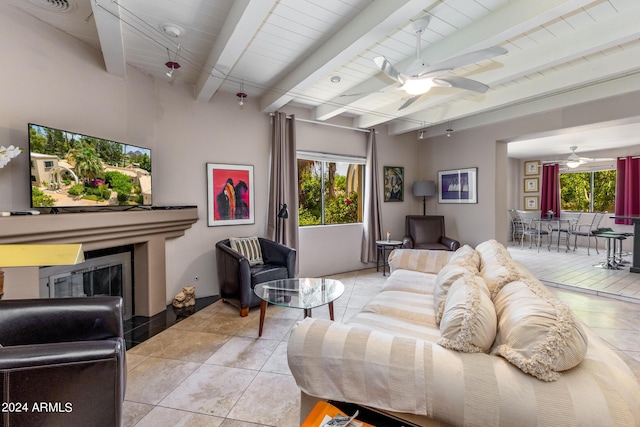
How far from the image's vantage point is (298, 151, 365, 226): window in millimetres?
4887

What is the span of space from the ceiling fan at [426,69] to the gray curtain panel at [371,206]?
2491 millimetres

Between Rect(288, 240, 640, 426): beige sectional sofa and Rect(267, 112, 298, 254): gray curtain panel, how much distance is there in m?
2.92

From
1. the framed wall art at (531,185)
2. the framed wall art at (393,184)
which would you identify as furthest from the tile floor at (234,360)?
the framed wall art at (531,185)

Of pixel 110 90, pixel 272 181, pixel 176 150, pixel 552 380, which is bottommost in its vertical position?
pixel 552 380

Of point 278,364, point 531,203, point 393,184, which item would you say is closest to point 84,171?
point 278,364

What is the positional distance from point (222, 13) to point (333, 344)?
2465mm

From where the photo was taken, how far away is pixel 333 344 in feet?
4.15

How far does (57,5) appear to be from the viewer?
2162 millimetres

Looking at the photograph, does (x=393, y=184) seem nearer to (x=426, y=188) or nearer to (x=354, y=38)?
(x=426, y=188)

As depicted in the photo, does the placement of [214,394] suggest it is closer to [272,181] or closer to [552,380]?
[552,380]

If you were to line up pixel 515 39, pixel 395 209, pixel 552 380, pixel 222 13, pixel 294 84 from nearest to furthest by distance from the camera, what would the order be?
pixel 552 380 → pixel 222 13 → pixel 515 39 → pixel 294 84 → pixel 395 209

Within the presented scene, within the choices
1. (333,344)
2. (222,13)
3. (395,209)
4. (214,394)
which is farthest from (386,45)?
(395,209)

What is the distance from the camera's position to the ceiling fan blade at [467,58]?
204 cm

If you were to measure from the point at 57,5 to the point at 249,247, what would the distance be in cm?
280
